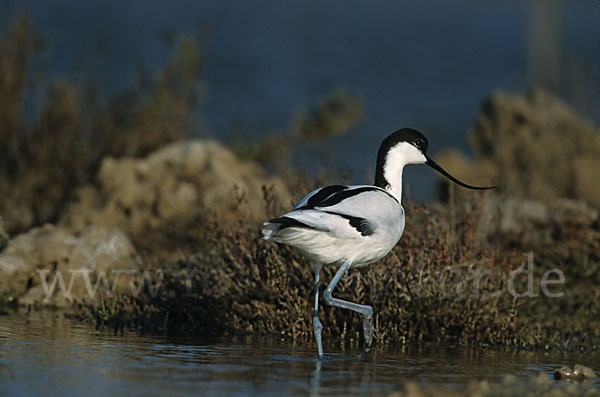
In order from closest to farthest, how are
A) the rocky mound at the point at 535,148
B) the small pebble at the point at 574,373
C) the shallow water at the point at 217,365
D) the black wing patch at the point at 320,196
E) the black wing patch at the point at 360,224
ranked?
1. the shallow water at the point at 217,365
2. the small pebble at the point at 574,373
3. the black wing patch at the point at 360,224
4. the black wing patch at the point at 320,196
5. the rocky mound at the point at 535,148

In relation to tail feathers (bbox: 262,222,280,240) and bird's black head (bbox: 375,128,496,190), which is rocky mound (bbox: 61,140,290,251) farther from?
tail feathers (bbox: 262,222,280,240)

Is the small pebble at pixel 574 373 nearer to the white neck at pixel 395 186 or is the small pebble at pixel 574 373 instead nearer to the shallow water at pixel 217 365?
the shallow water at pixel 217 365

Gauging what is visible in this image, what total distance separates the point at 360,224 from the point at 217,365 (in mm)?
1261

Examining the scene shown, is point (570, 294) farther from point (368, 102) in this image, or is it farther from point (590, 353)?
point (368, 102)

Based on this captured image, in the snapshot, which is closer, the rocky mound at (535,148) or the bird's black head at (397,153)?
the bird's black head at (397,153)

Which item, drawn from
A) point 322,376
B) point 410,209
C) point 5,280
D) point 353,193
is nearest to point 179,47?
point 5,280

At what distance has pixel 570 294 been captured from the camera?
27.0ft

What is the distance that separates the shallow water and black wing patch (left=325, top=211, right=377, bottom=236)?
795 millimetres

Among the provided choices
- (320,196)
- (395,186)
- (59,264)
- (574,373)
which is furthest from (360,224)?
(59,264)

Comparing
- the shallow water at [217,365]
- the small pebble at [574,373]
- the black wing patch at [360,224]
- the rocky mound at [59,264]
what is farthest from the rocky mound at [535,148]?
the small pebble at [574,373]

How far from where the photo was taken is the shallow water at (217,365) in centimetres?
432

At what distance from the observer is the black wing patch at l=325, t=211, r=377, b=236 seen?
5.50m

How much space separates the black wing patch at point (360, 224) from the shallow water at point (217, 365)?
2.61ft

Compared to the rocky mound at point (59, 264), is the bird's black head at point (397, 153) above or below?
above
